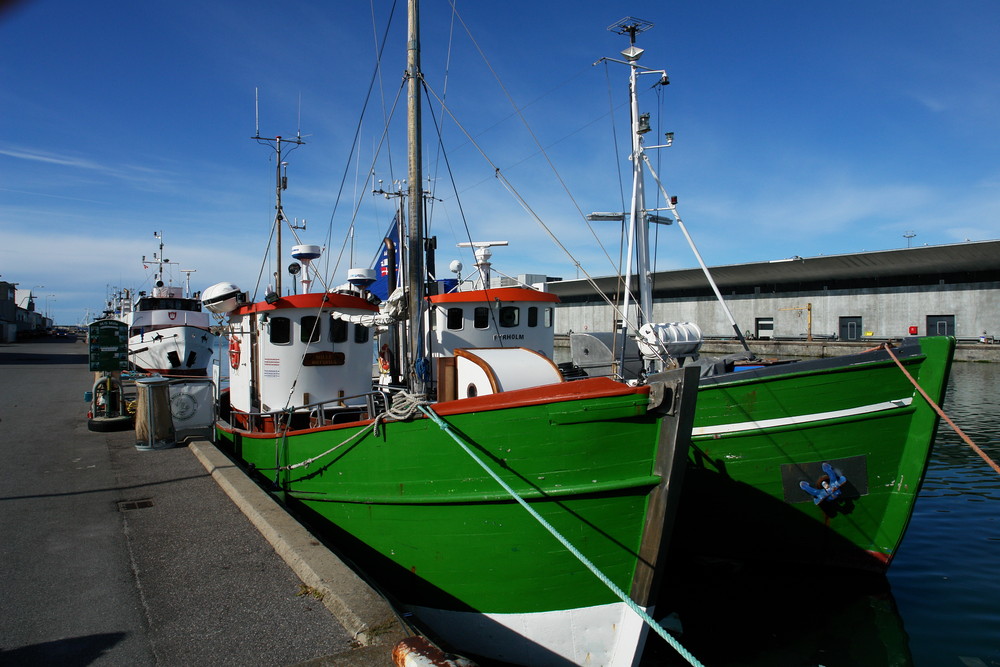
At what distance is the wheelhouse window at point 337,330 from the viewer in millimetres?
9592

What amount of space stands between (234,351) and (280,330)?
7.16ft

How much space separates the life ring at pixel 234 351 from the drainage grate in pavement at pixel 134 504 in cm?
445

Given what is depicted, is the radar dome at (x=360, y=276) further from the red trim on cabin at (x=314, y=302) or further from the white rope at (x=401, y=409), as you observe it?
the white rope at (x=401, y=409)

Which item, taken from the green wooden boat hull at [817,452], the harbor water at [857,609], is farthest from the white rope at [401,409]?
the harbor water at [857,609]

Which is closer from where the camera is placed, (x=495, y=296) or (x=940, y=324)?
(x=495, y=296)

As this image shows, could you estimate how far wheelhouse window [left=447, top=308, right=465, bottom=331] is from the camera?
469 inches

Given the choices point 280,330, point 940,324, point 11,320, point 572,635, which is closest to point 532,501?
point 572,635

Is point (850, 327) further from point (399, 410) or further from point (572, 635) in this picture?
point (399, 410)

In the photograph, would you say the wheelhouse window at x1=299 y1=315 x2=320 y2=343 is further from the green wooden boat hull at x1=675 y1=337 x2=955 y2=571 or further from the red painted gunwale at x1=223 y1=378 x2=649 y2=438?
the green wooden boat hull at x1=675 y1=337 x2=955 y2=571

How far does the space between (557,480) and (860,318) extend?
4231 cm

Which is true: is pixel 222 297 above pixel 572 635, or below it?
above

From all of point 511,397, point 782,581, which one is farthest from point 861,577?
point 511,397

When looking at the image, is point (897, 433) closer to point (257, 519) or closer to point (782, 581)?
point (782, 581)

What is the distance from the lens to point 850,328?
40469 mm
